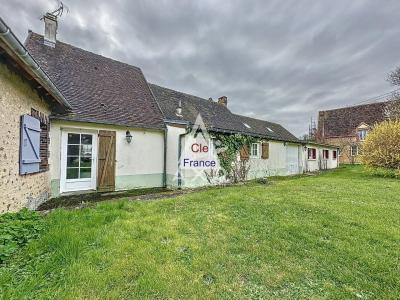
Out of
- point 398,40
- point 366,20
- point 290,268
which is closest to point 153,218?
point 290,268

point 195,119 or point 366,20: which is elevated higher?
point 366,20

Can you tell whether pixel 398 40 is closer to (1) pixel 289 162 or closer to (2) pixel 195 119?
(1) pixel 289 162

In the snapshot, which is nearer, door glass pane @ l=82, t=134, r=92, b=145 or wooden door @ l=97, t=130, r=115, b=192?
door glass pane @ l=82, t=134, r=92, b=145

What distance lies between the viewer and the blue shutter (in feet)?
14.6

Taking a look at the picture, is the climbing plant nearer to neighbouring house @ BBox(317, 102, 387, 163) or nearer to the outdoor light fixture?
the outdoor light fixture

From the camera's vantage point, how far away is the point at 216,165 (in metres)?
9.77

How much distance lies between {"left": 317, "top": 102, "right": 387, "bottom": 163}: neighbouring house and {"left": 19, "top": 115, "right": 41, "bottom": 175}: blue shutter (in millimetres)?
30467

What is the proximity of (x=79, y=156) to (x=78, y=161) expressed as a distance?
7.3 inches

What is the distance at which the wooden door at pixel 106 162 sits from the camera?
7.64 meters

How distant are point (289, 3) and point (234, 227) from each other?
26.7 feet

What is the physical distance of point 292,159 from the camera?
1561 centimetres

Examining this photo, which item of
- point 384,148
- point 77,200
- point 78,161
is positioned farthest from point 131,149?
point 384,148

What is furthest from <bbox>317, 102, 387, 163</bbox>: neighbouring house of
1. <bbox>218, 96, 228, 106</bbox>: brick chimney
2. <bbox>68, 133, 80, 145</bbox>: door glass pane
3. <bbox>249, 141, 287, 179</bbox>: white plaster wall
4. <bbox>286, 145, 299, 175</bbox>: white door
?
<bbox>68, 133, 80, 145</bbox>: door glass pane

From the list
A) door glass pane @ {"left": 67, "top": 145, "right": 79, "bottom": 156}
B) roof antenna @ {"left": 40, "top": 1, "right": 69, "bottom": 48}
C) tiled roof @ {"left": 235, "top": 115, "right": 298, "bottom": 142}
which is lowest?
door glass pane @ {"left": 67, "top": 145, "right": 79, "bottom": 156}
